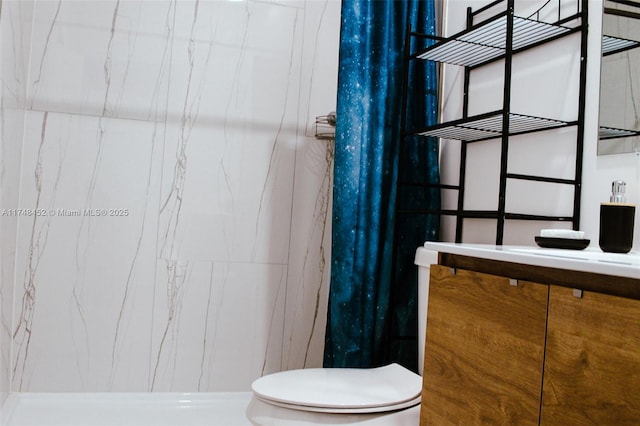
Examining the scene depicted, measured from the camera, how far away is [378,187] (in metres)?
1.92

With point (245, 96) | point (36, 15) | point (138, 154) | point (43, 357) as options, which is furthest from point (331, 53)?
point (43, 357)

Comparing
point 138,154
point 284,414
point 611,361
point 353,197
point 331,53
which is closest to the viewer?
point 611,361

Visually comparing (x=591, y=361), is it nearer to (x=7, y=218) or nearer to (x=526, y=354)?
(x=526, y=354)

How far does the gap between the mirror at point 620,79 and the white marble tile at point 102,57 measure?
61.7 inches

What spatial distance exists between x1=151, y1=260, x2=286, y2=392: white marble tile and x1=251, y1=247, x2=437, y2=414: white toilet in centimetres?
62

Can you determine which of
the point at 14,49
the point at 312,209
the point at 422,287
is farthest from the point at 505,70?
the point at 14,49

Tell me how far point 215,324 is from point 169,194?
0.57 m

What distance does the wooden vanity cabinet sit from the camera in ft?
2.38

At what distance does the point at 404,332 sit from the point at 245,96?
1.17 m

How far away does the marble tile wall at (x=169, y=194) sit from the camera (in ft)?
6.33

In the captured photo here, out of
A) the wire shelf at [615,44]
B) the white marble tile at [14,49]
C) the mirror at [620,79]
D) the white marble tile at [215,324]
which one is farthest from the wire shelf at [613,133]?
the white marble tile at [14,49]

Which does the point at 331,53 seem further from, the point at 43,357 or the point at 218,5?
the point at 43,357

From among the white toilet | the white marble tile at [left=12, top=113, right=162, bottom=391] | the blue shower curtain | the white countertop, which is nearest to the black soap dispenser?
the white countertop

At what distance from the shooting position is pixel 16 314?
1.89 m
